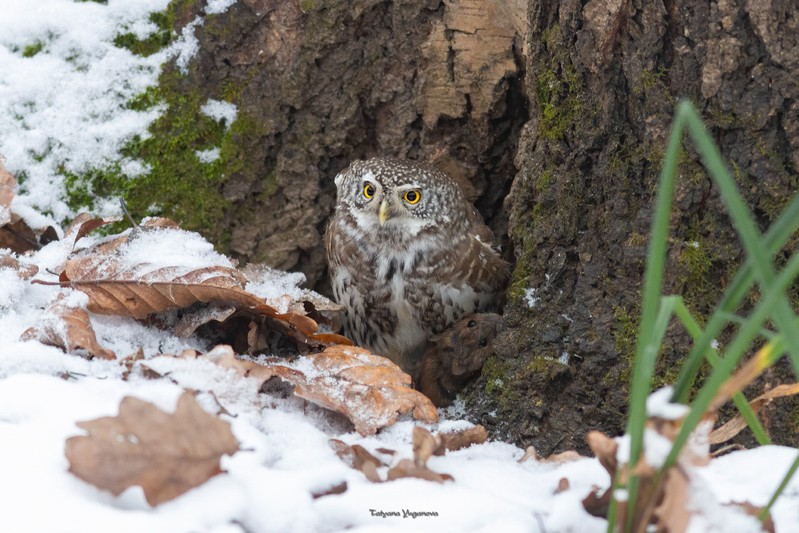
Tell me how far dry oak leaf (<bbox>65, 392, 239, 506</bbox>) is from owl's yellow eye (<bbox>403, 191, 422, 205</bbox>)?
1.82 meters

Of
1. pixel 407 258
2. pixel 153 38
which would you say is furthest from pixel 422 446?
pixel 153 38

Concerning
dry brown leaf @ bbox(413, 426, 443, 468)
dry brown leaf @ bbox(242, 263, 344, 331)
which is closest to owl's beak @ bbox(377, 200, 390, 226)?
dry brown leaf @ bbox(242, 263, 344, 331)

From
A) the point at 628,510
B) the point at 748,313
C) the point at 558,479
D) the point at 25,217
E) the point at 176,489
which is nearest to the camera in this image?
the point at 628,510

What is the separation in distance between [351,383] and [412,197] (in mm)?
1107

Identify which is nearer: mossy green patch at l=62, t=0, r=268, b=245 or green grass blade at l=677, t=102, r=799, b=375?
green grass blade at l=677, t=102, r=799, b=375

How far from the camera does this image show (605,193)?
2633 millimetres

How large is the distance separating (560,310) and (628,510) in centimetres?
140

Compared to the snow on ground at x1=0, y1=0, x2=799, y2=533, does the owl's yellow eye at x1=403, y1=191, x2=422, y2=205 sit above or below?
above

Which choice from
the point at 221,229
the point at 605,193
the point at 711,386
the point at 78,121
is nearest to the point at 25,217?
the point at 78,121

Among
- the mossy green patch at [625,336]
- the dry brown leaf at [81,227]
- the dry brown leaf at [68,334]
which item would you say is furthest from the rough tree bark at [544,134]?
the dry brown leaf at [68,334]

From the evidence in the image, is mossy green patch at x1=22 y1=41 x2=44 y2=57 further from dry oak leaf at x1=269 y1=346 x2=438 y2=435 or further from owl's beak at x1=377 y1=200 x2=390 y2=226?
dry oak leaf at x1=269 y1=346 x2=438 y2=435

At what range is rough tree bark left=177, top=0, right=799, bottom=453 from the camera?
230 centimetres

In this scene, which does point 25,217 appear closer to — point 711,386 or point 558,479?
point 558,479

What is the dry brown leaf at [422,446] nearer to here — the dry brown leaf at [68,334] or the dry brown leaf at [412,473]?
the dry brown leaf at [412,473]
